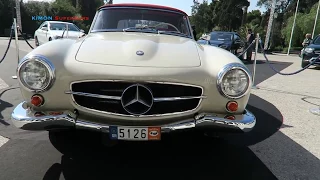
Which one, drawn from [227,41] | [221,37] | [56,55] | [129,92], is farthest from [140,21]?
[221,37]

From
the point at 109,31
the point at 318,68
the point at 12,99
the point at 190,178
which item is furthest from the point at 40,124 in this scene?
the point at 318,68

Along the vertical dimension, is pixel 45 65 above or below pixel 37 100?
above

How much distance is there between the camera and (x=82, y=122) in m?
2.32

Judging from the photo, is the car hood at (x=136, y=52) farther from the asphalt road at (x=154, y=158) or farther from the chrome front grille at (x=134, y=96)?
the asphalt road at (x=154, y=158)

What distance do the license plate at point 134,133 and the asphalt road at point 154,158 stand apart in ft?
1.56

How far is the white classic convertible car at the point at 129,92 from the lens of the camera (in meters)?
2.32

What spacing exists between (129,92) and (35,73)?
2.75 ft

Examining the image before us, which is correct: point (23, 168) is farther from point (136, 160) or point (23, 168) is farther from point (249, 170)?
point (249, 170)

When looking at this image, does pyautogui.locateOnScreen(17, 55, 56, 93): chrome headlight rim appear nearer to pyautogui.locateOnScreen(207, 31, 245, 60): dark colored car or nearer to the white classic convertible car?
the white classic convertible car

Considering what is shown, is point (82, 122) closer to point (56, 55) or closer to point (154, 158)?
point (56, 55)

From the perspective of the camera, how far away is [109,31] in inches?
140

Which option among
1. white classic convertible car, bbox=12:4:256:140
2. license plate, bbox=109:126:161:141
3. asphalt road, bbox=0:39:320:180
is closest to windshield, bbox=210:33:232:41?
asphalt road, bbox=0:39:320:180

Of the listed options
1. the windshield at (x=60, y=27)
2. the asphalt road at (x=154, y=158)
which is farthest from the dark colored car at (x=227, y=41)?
the asphalt road at (x=154, y=158)

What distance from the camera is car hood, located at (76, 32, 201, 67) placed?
243 cm
